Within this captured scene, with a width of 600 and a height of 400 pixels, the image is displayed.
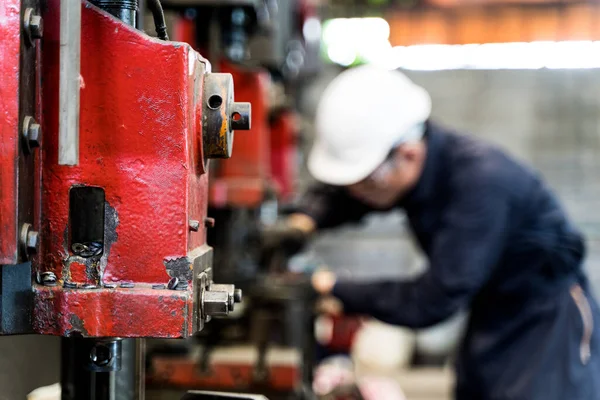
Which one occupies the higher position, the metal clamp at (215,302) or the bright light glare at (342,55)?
the bright light glare at (342,55)

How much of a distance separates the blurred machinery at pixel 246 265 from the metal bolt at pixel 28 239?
80cm

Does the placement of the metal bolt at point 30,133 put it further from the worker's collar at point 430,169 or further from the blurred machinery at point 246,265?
the worker's collar at point 430,169

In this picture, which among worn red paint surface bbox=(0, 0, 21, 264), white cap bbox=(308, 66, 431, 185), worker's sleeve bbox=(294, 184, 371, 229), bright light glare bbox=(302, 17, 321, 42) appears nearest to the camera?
worn red paint surface bbox=(0, 0, 21, 264)

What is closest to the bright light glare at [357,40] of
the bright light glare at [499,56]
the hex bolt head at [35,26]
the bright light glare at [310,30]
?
the bright light glare at [499,56]

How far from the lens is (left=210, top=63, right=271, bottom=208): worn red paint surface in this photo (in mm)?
1858

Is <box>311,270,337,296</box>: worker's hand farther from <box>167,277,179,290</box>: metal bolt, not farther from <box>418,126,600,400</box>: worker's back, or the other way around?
<box>167,277,179,290</box>: metal bolt

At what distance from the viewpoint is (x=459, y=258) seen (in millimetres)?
1573

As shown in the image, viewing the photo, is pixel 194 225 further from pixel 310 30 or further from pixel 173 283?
pixel 310 30

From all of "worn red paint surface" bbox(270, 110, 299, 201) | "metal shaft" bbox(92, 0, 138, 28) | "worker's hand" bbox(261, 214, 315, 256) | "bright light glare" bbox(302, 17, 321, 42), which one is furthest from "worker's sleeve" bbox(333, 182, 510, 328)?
"bright light glare" bbox(302, 17, 321, 42)

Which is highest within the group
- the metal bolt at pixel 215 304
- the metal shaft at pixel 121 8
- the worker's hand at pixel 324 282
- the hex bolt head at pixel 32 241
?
the metal shaft at pixel 121 8

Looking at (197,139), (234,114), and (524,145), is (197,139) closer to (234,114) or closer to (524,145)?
(234,114)

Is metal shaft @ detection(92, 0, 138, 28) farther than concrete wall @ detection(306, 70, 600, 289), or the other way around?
concrete wall @ detection(306, 70, 600, 289)

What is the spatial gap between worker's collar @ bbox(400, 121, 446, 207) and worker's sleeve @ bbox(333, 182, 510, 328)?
120mm

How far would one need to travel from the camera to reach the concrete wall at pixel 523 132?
507 cm
